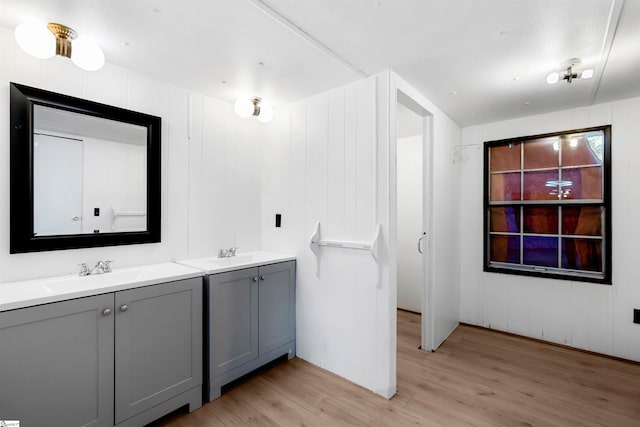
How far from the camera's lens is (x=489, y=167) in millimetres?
3508

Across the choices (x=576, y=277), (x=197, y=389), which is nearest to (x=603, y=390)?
(x=576, y=277)

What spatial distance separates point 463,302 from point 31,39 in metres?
4.43

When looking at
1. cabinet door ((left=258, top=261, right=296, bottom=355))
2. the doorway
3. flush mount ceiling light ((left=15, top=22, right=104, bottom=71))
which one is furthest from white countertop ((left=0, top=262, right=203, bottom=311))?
the doorway

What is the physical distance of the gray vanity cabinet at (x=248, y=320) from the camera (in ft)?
6.91

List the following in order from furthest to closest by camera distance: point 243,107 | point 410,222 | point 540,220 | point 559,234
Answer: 1. point 410,222
2. point 540,220
3. point 559,234
4. point 243,107

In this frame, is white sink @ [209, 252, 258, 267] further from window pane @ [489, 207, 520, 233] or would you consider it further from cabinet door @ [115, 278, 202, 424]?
window pane @ [489, 207, 520, 233]

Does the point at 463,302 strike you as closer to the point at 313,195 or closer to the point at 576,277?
the point at 576,277

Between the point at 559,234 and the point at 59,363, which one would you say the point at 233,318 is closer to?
the point at 59,363

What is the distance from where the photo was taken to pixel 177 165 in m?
2.44

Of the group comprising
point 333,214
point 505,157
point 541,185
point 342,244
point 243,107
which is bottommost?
point 342,244

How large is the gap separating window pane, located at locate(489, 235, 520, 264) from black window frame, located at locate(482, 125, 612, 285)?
52 mm

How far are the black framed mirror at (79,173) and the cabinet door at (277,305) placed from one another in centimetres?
95

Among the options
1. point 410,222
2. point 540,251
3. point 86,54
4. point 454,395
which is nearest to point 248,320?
point 454,395

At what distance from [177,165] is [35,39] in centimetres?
108
